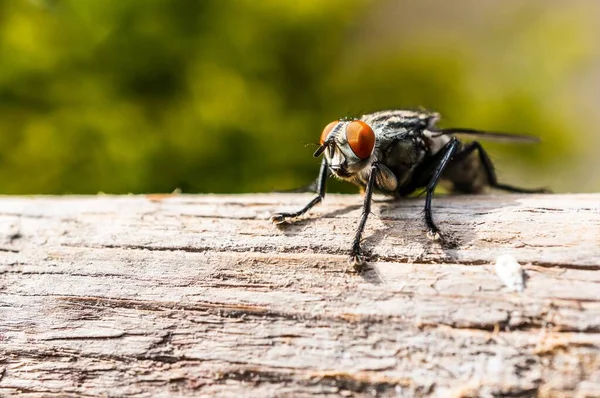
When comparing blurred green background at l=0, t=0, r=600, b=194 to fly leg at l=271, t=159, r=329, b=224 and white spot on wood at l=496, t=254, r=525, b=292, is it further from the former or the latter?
white spot on wood at l=496, t=254, r=525, b=292

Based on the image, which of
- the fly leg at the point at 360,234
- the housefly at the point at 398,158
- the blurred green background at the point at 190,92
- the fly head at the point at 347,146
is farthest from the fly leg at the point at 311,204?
the blurred green background at the point at 190,92

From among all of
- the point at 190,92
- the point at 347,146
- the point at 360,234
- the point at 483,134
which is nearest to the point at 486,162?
the point at 483,134

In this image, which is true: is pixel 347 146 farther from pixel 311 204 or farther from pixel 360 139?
pixel 311 204

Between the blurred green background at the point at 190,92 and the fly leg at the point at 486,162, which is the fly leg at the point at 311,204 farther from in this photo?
the blurred green background at the point at 190,92

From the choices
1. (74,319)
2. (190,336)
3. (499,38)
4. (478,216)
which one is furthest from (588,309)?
(499,38)

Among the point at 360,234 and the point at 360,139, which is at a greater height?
the point at 360,139

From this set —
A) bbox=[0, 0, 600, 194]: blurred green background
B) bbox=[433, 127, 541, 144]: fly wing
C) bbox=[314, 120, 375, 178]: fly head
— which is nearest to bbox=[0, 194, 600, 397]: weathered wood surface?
bbox=[314, 120, 375, 178]: fly head
